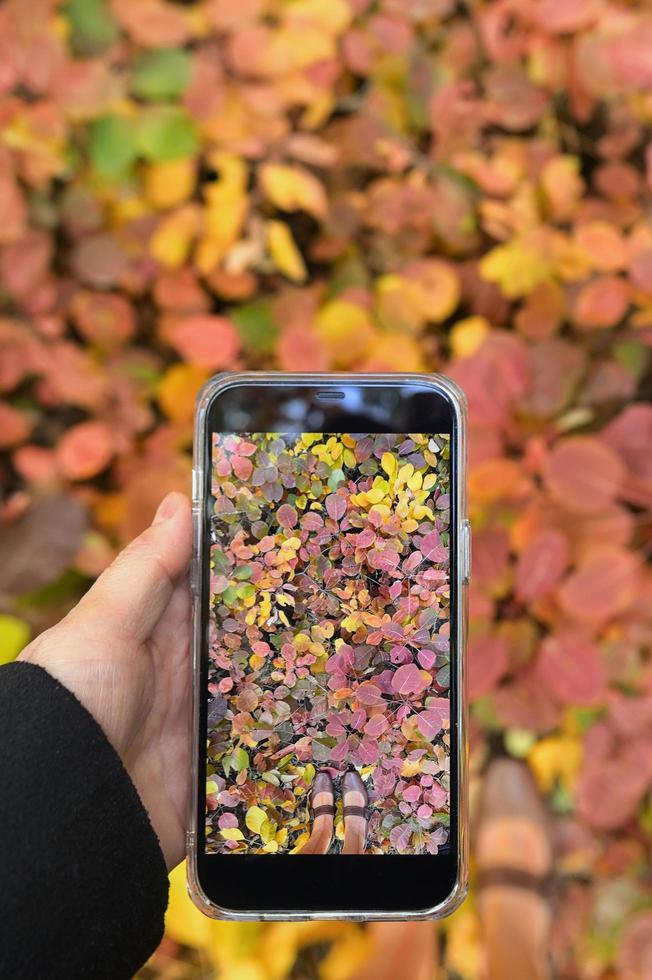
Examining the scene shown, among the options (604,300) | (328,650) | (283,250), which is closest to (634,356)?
(604,300)

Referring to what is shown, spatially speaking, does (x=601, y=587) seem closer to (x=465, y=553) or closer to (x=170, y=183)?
(x=465, y=553)

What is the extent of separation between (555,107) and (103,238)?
49 cm

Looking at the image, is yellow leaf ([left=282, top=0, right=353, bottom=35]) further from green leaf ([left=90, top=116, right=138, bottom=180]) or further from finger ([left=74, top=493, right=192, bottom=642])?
finger ([left=74, top=493, right=192, bottom=642])

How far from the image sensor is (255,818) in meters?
0.61

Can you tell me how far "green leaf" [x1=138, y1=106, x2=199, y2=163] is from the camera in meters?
0.89

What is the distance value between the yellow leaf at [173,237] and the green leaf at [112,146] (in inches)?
2.6

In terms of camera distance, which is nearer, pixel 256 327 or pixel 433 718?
pixel 433 718

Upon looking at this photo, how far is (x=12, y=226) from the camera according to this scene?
2.82 feet

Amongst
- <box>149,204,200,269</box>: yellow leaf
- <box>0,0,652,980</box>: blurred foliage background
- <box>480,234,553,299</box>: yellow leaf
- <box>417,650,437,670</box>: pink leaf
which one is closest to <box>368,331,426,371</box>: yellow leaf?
<box>0,0,652,980</box>: blurred foliage background

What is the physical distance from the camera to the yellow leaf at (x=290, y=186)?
0.90 metres

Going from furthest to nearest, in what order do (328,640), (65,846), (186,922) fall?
(186,922) → (328,640) → (65,846)

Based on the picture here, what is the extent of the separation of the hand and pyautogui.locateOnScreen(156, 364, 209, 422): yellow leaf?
0.80 feet

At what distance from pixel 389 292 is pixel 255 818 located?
0.51m

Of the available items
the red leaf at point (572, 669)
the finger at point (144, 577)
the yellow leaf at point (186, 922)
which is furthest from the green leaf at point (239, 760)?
the red leaf at point (572, 669)
